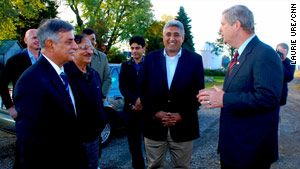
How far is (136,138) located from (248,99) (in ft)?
7.86

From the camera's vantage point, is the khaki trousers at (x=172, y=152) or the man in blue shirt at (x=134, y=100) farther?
the man in blue shirt at (x=134, y=100)

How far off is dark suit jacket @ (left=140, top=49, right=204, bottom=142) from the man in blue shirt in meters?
0.81

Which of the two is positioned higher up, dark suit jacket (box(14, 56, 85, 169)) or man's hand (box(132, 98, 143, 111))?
dark suit jacket (box(14, 56, 85, 169))

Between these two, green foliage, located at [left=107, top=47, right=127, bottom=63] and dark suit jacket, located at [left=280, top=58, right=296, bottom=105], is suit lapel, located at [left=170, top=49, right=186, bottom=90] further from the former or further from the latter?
green foliage, located at [left=107, top=47, right=127, bottom=63]

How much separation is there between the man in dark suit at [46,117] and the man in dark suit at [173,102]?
1.18 m

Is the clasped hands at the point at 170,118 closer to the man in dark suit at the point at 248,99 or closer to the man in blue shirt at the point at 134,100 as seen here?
the man in dark suit at the point at 248,99

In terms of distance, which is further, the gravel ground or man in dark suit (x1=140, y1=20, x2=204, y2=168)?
the gravel ground

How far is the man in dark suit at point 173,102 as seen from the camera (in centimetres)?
276

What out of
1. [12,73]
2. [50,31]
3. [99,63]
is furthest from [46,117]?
[99,63]

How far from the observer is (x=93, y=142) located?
262cm

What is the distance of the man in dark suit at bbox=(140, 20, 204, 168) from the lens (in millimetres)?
2756

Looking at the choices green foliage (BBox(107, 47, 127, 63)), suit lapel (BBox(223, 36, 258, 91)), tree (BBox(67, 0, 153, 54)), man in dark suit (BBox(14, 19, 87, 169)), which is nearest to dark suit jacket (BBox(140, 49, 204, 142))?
suit lapel (BBox(223, 36, 258, 91))

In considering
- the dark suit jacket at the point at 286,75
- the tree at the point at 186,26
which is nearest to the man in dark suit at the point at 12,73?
the dark suit jacket at the point at 286,75

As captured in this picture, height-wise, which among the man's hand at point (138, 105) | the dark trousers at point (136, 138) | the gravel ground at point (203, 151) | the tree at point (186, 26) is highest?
the tree at point (186, 26)
